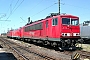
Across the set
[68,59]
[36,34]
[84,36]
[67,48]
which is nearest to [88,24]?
[84,36]

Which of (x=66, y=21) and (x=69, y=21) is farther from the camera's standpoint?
(x=69, y=21)

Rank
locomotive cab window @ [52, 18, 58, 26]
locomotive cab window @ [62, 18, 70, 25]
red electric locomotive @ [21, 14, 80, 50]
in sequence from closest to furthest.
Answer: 1. red electric locomotive @ [21, 14, 80, 50]
2. locomotive cab window @ [62, 18, 70, 25]
3. locomotive cab window @ [52, 18, 58, 26]

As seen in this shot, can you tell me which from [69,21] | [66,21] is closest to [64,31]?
[66,21]

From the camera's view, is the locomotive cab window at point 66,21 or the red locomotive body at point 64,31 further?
the locomotive cab window at point 66,21

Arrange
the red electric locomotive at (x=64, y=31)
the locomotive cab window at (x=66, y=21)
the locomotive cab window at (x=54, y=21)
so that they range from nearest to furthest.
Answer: the red electric locomotive at (x=64, y=31)
the locomotive cab window at (x=66, y=21)
the locomotive cab window at (x=54, y=21)

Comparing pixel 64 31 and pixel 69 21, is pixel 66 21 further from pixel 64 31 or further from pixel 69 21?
pixel 64 31

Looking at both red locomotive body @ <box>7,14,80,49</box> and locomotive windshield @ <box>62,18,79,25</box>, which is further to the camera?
locomotive windshield @ <box>62,18,79,25</box>

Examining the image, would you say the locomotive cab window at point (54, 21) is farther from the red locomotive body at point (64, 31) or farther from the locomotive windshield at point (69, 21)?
the locomotive windshield at point (69, 21)

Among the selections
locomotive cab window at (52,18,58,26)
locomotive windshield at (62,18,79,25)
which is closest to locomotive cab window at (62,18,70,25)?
locomotive windshield at (62,18,79,25)

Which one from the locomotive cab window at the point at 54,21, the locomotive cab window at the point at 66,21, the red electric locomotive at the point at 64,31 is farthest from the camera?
the locomotive cab window at the point at 54,21

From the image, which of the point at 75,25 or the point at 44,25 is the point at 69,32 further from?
the point at 44,25

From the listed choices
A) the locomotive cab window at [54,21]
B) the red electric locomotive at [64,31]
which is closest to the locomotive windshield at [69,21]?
the red electric locomotive at [64,31]

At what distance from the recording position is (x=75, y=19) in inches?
757

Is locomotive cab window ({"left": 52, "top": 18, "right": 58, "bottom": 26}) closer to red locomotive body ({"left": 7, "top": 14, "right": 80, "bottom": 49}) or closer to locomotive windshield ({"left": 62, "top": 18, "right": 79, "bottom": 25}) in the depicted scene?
red locomotive body ({"left": 7, "top": 14, "right": 80, "bottom": 49})
